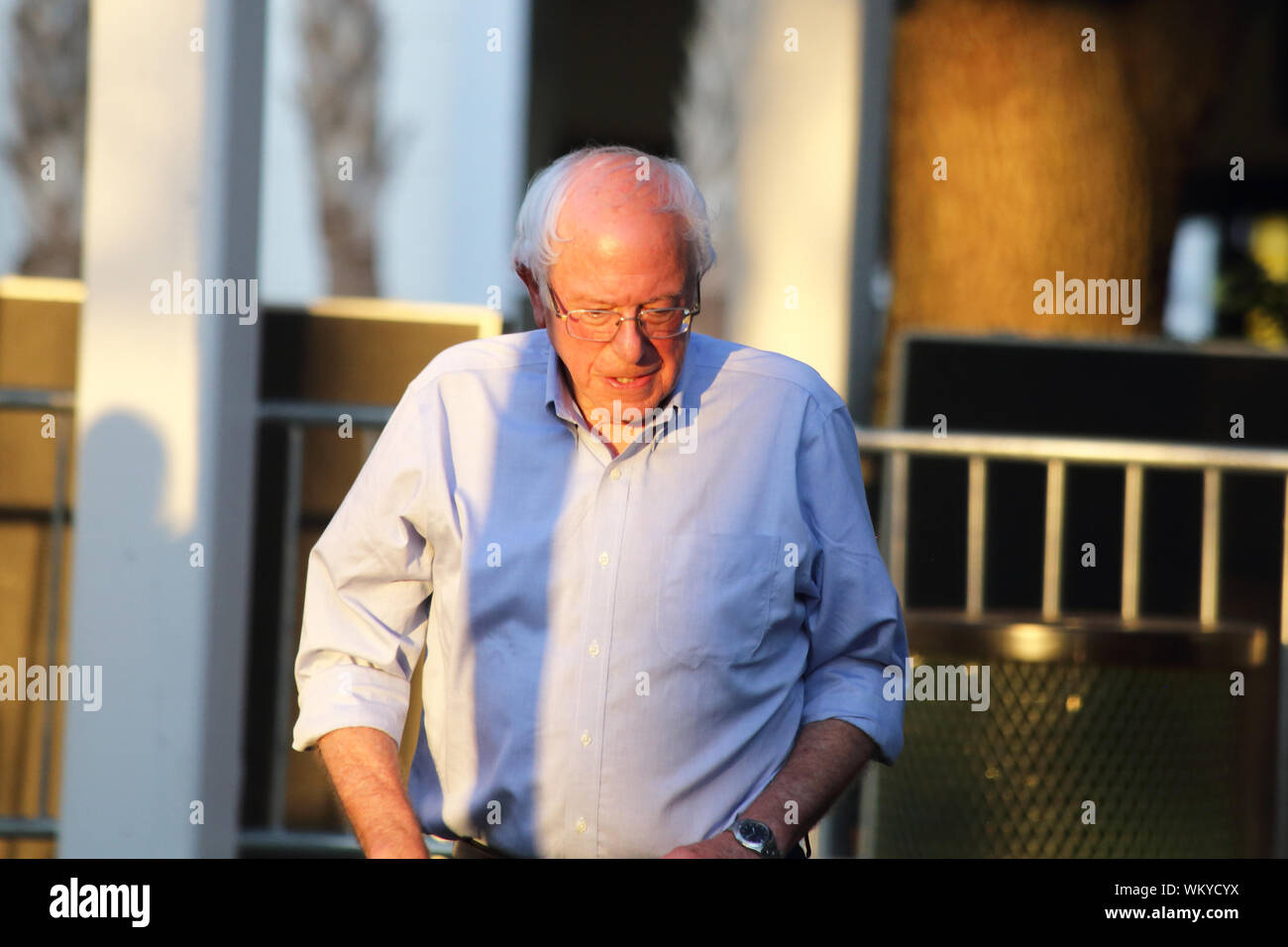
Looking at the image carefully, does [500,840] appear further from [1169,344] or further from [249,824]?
[1169,344]

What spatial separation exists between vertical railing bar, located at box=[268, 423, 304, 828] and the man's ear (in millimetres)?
1958

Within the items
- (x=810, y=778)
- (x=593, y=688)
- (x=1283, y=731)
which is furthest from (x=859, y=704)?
(x=1283, y=731)

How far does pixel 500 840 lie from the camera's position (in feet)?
7.22

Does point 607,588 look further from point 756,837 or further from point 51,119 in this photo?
point 51,119

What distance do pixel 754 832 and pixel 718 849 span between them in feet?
0.18

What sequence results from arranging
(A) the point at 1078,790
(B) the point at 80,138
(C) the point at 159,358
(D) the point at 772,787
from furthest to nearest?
(B) the point at 80,138 < (C) the point at 159,358 < (A) the point at 1078,790 < (D) the point at 772,787

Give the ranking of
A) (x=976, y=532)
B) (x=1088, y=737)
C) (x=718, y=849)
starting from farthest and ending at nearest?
1. (x=976, y=532)
2. (x=1088, y=737)
3. (x=718, y=849)

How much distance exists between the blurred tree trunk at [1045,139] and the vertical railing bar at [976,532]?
2.27 feet

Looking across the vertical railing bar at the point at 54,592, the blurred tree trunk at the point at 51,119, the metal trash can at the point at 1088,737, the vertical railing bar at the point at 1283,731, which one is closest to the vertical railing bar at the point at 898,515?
the metal trash can at the point at 1088,737

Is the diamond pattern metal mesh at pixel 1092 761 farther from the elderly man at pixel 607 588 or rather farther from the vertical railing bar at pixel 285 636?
the vertical railing bar at pixel 285 636

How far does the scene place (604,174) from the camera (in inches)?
83.7

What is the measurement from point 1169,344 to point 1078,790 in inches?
59.0

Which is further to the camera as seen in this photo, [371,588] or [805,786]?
[371,588]
